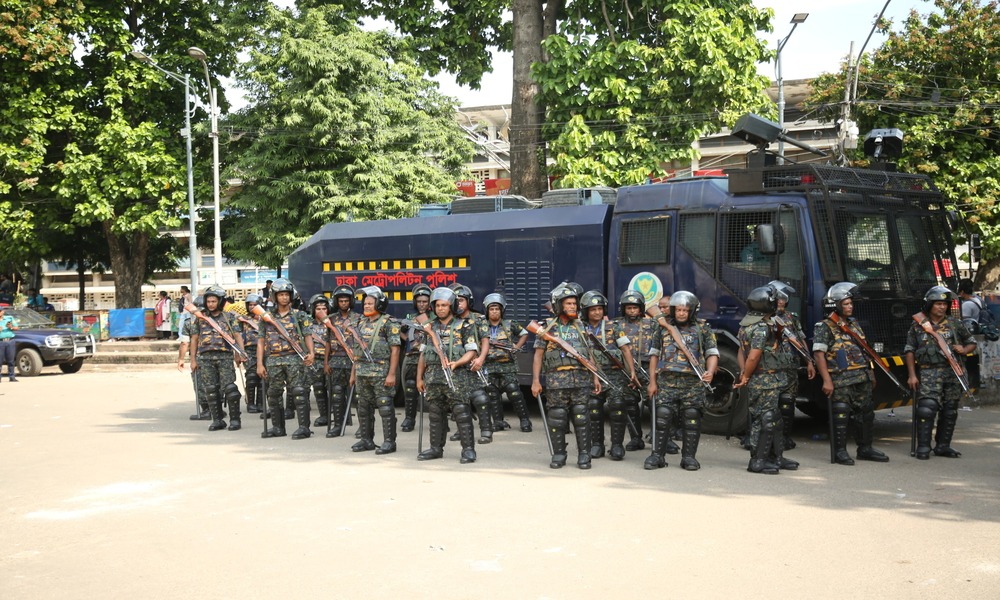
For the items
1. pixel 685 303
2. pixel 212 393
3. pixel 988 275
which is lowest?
pixel 212 393

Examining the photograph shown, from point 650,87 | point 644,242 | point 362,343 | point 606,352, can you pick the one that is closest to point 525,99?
point 650,87

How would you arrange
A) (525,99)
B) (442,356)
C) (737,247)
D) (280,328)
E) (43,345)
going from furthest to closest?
(43,345) → (525,99) → (280,328) → (737,247) → (442,356)

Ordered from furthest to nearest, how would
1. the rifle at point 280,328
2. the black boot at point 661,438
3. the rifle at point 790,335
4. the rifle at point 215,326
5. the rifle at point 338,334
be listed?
1. the rifle at point 215,326
2. the rifle at point 280,328
3. the rifle at point 338,334
4. the black boot at point 661,438
5. the rifle at point 790,335

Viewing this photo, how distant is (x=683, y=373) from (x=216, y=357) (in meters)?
6.73

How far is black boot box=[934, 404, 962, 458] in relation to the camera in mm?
9773

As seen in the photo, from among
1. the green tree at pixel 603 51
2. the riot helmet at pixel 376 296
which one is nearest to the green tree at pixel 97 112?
the green tree at pixel 603 51

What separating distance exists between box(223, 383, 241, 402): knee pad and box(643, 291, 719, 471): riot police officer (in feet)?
19.5

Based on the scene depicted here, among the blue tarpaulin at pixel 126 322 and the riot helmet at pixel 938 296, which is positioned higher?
the riot helmet at pixel 938 296

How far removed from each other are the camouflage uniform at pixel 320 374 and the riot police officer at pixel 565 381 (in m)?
3.55

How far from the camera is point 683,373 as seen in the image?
30.6 feet

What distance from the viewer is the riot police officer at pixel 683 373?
30.6 ft

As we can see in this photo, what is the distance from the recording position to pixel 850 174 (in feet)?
36.5

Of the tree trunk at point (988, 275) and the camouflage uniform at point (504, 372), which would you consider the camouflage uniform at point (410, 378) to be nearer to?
the camouflage uniform at point (504, 372)

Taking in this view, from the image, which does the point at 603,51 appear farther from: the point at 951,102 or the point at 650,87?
the point at 951,102
